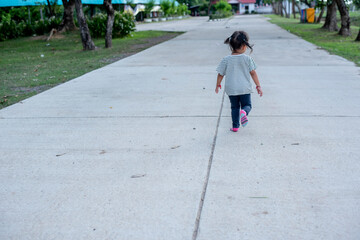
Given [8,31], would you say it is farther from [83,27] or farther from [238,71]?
[238,71]

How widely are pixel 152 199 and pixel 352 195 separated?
163 centimetres

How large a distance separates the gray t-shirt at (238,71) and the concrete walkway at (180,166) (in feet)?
1.80

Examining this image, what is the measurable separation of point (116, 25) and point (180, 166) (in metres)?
20.1

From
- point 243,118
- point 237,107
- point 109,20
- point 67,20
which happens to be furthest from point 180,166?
point 67,20

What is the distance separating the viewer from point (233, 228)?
2.93 m

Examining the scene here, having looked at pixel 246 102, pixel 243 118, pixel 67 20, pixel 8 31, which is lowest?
pixel 243 118

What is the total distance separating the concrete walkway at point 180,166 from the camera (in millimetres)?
3018

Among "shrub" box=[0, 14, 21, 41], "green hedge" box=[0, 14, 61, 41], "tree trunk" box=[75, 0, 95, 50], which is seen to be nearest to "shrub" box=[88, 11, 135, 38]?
"green hedge" box=[0, 14, 61, 41]

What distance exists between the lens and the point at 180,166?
411cm

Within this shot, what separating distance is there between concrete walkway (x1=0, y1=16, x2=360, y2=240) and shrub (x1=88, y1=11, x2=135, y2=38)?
1594cm

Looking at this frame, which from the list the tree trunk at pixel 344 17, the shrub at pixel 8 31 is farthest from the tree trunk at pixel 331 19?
the shrub at pixel 8 31

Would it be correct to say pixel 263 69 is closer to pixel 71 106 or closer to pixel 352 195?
pixel 71 106

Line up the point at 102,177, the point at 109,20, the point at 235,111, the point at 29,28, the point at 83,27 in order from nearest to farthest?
1. the point at 102,177
2. the point at 235,111
3. the point at 83,27
4. the point at 109,20
5. the point at 29,28

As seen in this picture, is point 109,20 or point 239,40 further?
point 109,20
